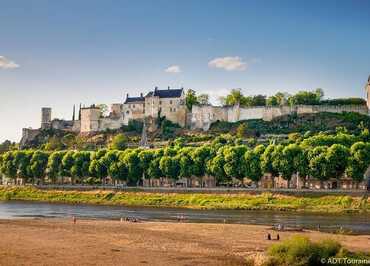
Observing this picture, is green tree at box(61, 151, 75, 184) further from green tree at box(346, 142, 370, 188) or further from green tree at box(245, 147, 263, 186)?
green tree at box(346, 142, 370, 188)

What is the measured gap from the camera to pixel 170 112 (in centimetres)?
16250

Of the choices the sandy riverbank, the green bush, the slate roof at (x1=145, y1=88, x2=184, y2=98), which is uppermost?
the slate roof at (x1=145, y1=88, x2=184, y2=98)

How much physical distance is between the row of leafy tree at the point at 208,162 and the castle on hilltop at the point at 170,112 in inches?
773

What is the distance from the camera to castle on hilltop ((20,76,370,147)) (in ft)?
494

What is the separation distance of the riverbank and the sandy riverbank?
23.5m

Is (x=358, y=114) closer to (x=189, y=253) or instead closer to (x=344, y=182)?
(x=344, y=182)

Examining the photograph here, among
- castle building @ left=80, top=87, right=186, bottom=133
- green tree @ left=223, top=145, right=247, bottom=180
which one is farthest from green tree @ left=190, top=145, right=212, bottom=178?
castle building @ left=80, top=87, right=186, bottom=133

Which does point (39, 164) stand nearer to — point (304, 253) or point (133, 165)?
point (133, 165)

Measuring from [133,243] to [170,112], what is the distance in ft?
376

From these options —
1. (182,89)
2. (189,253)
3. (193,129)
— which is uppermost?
(182,89)

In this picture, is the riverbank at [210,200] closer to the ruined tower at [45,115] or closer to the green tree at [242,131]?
the green tree at [242,131]

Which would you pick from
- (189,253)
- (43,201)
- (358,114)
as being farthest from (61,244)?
(358,114)

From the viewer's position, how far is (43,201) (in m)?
111

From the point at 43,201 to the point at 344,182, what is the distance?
165ft
